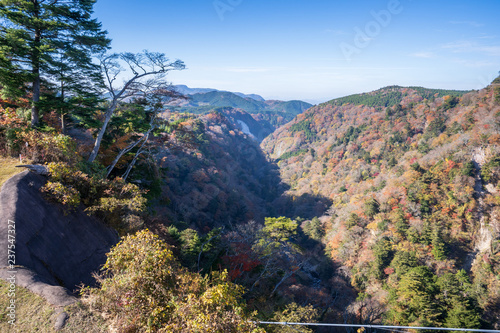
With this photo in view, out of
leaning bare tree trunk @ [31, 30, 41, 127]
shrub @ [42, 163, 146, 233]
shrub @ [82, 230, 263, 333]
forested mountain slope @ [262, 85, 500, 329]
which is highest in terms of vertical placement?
leaning bare tree trunk @ [31, 30, 41, 127]

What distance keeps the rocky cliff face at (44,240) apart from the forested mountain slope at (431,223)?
19.6 meters

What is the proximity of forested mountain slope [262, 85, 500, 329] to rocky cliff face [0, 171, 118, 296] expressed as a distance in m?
19.6

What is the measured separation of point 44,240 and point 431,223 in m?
42.5

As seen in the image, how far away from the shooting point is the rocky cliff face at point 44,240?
21.1 feet

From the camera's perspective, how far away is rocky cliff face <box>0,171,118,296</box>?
6.43 meters

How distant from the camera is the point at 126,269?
5.73 meters

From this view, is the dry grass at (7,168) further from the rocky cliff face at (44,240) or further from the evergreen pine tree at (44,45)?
the evergreen pine tree at (44,45)

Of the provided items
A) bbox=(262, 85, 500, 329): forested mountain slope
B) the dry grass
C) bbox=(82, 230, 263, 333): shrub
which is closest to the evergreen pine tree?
the dry grass

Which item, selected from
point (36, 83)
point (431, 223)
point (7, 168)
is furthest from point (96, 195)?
point (431, 223)

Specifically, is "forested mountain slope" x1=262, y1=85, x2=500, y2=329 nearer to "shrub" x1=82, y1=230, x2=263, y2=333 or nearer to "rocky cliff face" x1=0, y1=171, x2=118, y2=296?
"shrub" x1=82, y1=230, x2=263, y2=333

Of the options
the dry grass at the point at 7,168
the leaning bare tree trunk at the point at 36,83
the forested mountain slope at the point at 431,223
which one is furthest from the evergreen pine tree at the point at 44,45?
the forested mountain slope at the point at 431,223

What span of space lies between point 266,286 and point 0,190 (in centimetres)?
1699

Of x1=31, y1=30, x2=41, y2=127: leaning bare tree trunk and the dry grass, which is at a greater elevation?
x1=31, y1=30, x2=41, y2=127: leaning bare tree trunk

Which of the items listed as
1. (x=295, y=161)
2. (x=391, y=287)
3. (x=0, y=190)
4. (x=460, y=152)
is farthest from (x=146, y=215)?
(x=295, y=161)
